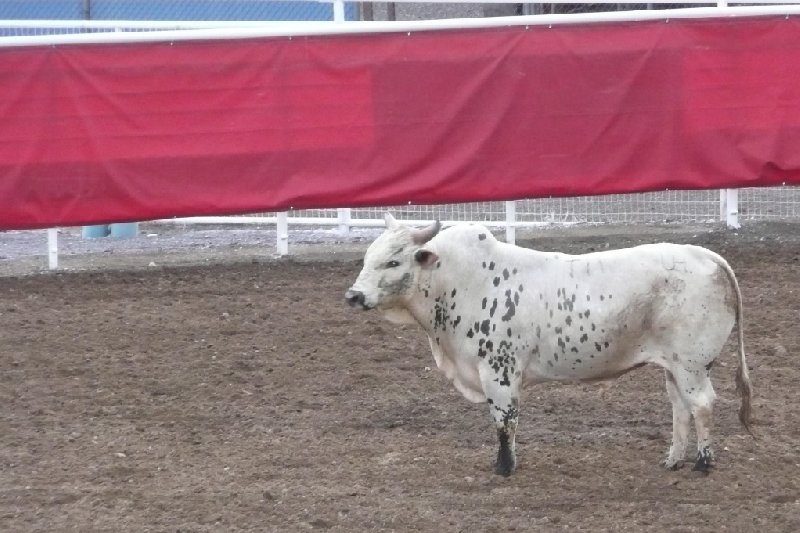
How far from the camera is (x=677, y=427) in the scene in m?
6.77

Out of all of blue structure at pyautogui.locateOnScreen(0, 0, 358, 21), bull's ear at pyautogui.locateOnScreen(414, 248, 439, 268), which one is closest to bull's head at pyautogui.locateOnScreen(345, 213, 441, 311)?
bull's ear at pyautogui.locateOnScreen(414, 248, 439, 268)

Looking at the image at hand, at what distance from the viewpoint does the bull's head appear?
6.68 metres

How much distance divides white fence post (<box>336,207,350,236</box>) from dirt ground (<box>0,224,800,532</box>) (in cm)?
201

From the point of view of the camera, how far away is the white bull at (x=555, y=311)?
6.60m

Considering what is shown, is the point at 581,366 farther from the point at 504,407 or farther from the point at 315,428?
the point at 315,428

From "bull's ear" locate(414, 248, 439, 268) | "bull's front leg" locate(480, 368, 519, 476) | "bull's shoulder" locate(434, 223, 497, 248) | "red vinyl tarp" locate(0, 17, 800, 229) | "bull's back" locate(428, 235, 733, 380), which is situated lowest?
"bull's front leg" locate(480, 368, 519, 476)

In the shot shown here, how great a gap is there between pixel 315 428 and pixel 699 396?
88.6 inches

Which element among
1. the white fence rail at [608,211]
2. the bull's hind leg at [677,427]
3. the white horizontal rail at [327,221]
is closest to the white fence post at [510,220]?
the white horizontal rail at [327,221]

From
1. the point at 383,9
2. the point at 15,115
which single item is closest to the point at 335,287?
the point at 15,115

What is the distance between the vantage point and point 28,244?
13305mm

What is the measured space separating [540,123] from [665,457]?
4836 mm

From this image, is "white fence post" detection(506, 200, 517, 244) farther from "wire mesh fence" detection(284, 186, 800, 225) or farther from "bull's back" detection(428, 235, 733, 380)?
"bull's back" detection(428, 235, 733, 380)

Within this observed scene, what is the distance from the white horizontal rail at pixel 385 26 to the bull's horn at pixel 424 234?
483 centimetres

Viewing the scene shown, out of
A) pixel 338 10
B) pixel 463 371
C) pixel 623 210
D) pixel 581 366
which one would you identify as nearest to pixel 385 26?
pixel 338 10
